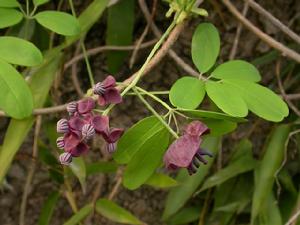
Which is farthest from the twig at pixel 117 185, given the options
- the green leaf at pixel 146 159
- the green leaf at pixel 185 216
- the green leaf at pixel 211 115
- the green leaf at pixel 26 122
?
the green leaf at pixel 211 115

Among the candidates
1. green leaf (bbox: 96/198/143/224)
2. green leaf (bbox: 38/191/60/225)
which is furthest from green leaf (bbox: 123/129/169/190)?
green leaf (bbox: 38/191/60/225)

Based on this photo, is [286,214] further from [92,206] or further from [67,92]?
[67,92]

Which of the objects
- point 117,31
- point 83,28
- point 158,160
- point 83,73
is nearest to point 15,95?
point 158,160

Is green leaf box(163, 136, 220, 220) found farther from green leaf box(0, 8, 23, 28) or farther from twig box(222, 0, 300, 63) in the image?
green leaf box(0, 8, 23, 28)

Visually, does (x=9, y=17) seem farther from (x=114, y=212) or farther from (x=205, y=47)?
(x=114, y=212)

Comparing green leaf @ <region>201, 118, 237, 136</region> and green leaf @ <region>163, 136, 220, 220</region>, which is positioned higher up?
green leaf @ <region>201, 118, 237, 136</region>

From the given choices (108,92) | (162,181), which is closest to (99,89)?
(108,92)
